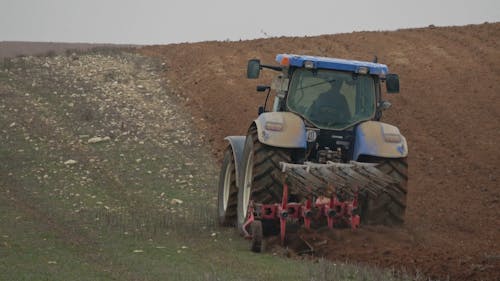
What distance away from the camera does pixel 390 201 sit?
11.1 m

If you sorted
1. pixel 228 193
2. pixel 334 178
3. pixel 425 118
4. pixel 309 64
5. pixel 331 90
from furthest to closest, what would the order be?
1. pixel 425 118
2. pixel 228 193
3. pixel 331 90
4. pixel 309 64
5. pixel 334 178

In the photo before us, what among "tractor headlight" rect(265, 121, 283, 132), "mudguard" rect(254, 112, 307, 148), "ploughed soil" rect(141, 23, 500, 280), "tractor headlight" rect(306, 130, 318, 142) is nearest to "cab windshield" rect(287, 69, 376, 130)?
"tractor headlight" rect(306, 130, 318, 142)

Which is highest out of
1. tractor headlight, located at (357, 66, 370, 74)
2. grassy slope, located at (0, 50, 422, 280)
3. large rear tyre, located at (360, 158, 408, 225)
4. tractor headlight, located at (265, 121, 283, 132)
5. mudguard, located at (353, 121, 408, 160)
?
tractor headlight, located at (357, 66, 370, 74)

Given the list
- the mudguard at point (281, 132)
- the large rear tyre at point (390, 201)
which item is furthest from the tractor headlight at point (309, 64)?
the large rear tyre at point (390, 201)

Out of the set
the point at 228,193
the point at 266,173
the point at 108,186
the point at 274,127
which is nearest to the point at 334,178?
the point at 266,173

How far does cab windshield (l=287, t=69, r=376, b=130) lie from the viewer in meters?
11.5

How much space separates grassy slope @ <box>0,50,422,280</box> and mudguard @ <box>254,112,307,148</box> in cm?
132

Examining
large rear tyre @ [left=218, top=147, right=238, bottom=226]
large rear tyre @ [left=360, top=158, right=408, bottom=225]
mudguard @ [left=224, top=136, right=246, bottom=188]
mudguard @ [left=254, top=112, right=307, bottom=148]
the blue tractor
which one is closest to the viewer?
the blue tractor

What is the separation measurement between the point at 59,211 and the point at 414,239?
17.6 feet

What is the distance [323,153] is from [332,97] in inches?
31.3

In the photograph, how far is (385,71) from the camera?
38.1 feet

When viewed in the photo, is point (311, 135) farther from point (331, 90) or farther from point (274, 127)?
point (331, 90)

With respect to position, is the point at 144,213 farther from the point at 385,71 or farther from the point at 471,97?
the point at 471,97

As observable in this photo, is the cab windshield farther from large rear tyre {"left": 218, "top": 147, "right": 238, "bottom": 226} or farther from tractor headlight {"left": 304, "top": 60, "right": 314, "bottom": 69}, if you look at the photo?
large rear tyre {"left": 218, "top": 147, "right": 238, "bottom": 226}
